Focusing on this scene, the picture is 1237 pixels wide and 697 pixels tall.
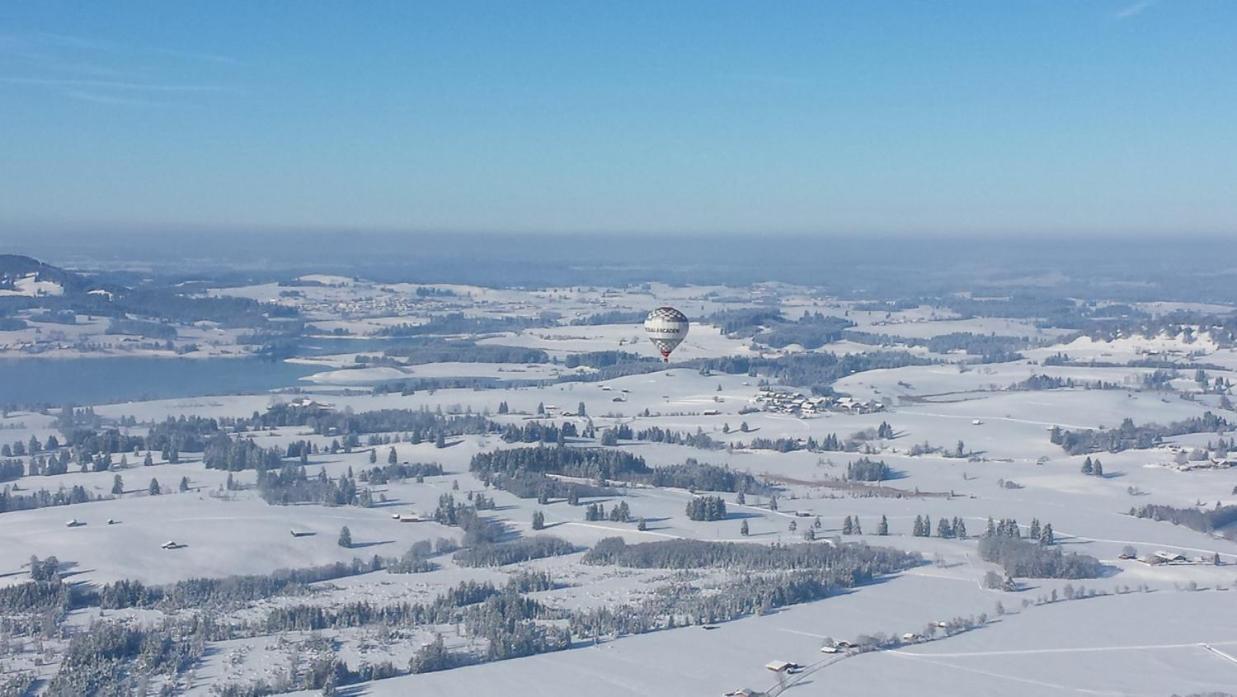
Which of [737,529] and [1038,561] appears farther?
[737,529]

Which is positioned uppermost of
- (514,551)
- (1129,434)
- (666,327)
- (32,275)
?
(666,327)

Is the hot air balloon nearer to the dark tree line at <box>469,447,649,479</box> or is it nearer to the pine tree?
the dark tree line at <box>469,447,649,479</box>

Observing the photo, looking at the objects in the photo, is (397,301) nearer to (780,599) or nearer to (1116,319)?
(1116,319)

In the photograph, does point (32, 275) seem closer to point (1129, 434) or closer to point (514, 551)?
point (514, 551)

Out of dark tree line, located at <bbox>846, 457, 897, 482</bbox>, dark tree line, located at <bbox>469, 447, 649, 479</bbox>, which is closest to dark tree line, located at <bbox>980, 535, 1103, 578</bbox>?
dark tree line, located at <bbox>846, 457, 897, 482</bbox>

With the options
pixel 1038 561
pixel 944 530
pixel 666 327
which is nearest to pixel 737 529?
pixel 944 530

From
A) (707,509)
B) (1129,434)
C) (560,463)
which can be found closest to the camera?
(707,509)

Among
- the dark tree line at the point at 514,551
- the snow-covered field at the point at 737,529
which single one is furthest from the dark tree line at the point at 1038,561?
the dark tree line at the point at 514,551

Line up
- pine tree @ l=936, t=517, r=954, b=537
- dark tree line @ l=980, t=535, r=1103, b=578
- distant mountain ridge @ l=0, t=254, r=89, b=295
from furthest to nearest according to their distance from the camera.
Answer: distant mountain ridge @ l=0, t=254, r=89, b=295
pine tree @ l=936, t=517, r=954, b=537
dark tree line @ l=980, t=535, r=1103, b=578

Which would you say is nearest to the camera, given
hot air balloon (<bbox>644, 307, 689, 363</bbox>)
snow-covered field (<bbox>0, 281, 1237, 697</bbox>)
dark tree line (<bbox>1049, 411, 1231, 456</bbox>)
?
snow-covered field (<bbox>0, 281, 1237, 697</bbox>)

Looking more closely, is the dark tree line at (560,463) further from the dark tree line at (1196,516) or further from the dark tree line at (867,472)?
the dark tree line at (1196,516)

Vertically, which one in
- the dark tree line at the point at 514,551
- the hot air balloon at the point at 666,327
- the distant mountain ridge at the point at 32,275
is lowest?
the dark tree line at the point at 514,551

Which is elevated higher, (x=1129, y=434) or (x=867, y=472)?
(x=1129, y=434)
